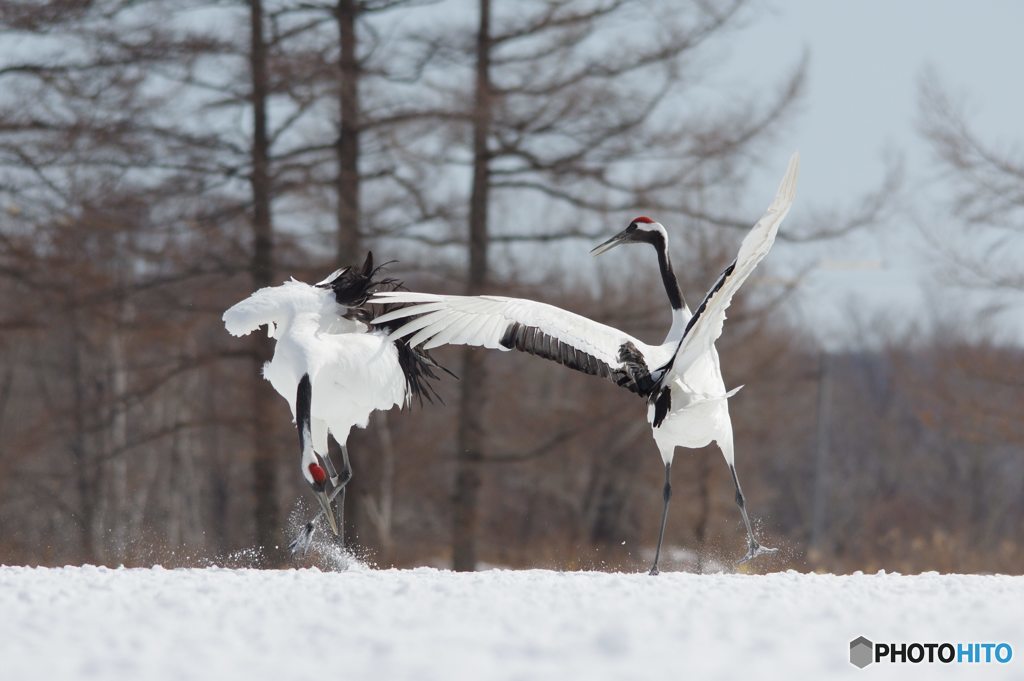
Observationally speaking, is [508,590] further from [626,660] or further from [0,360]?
[0,360]

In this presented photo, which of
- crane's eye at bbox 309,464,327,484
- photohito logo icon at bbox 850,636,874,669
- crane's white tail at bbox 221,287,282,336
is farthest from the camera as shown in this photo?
crane's white tail at bbox 221,287,282,336

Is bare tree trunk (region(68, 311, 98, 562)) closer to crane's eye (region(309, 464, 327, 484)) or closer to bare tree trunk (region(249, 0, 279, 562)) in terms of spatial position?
bare tree trunk (region(249, 0, 279, 562))

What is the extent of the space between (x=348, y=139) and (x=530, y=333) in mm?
8837

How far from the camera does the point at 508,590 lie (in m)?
7.46

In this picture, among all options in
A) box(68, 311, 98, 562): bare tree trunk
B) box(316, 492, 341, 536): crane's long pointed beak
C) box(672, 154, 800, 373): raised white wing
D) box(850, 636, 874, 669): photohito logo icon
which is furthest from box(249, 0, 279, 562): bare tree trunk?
box(850, 636, 874, 669): photohito logo icon

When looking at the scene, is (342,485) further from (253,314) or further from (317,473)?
(253,314)

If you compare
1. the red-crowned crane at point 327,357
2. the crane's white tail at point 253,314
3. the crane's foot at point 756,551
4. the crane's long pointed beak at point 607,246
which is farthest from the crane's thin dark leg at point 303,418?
the crane's foot at point 756,551

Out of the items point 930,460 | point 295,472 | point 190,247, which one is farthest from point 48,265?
point 930,460

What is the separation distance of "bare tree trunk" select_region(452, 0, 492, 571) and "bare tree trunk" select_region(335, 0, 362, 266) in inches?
58.3

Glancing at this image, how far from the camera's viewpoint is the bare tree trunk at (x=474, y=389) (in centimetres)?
1780

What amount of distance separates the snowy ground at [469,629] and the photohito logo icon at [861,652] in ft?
0.15

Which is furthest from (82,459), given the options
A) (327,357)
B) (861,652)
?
(861,652)

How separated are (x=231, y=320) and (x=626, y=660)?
415 cm

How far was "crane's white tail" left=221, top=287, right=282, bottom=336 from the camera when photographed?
30.1 ft
